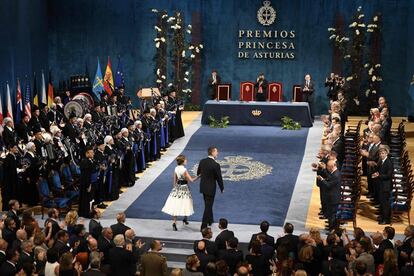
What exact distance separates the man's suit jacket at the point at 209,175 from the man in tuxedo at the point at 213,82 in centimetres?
1312

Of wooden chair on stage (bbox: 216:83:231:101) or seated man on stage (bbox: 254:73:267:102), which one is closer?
seated man on stage (bbox: 254:73:267:102)

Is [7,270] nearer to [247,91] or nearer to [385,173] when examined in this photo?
[385,173]

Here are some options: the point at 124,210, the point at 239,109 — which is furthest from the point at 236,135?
the point at 124,210

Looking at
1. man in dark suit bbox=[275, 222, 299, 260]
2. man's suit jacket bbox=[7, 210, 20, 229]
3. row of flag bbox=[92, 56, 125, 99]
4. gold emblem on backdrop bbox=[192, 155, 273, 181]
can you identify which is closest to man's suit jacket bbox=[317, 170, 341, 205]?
man in dark suit bbox=[275, 222, 299, 260]

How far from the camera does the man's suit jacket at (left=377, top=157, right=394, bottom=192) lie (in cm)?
1541

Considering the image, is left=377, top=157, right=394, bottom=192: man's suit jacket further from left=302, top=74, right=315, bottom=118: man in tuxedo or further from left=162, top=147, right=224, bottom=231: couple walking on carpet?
left=302, top=74, right=315, bottom=118: man in tuxedo

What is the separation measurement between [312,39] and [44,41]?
9595mm

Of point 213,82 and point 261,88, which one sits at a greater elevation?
point 213,82

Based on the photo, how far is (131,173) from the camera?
61.6ft

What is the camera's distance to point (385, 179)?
1548 centimetres

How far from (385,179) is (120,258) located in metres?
6.13

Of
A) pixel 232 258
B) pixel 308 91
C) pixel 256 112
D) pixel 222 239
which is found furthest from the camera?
→ pixel 308 91

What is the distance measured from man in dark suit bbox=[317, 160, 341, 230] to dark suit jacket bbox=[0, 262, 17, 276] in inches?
247

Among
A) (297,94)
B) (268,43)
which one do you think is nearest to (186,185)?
(297,94)
